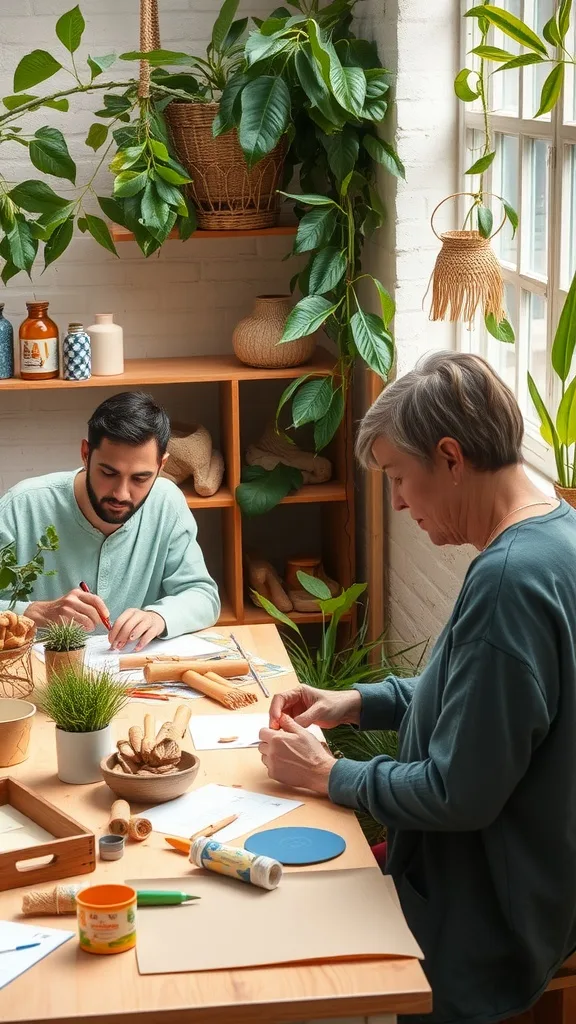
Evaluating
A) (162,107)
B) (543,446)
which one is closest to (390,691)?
(543,446)

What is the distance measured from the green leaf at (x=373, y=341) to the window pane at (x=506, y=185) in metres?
0.38

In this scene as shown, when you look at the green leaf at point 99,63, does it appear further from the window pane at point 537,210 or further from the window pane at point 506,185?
the window pane at point 537,210

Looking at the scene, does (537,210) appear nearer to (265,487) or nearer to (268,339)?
(268,339)

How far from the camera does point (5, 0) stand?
3.64 meters

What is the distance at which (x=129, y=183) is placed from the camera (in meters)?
3.25

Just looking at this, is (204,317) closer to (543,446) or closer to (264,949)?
(543,446)

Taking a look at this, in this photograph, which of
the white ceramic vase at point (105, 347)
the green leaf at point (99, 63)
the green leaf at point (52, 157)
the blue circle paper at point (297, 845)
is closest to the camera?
the blue circle paper at point (297, 845)

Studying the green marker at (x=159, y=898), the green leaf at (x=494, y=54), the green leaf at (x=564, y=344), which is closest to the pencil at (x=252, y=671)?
the green marker at (x=159, y=898)

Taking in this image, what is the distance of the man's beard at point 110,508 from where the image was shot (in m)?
2.79

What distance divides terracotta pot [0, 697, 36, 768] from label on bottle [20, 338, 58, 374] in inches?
70.3

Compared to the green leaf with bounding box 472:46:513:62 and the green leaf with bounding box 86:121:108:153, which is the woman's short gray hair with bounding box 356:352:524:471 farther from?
the green leaf with bounding box 86:121:108:153

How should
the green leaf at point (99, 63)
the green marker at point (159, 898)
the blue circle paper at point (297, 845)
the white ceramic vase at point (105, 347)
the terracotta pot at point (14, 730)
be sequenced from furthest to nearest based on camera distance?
the white ceramic vase at point (105, 347), the green leaf at point (99, 63), the terracotta pot at point (14, 730), the blue circle paper at point (297, 845), the green marker at point (159, 898)

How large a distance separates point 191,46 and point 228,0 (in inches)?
16.6

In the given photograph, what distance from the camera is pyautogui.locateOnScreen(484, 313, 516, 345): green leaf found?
9.40 feet
